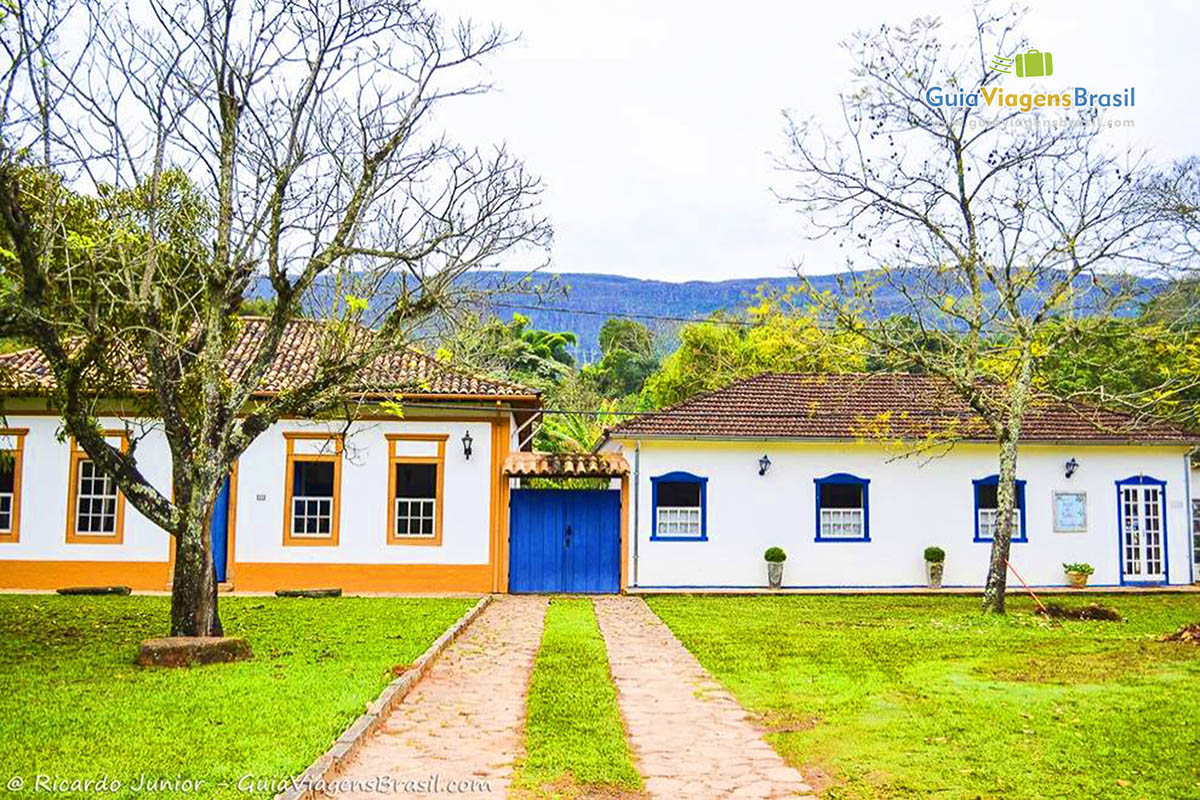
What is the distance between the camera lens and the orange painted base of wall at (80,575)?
1853 cm

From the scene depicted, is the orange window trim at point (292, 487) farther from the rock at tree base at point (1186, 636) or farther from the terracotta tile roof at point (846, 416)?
the rock at tree base at point (1186, 636)

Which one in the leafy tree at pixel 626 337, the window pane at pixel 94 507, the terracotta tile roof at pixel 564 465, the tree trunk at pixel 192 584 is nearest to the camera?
the tree trunk at pixel 192 584

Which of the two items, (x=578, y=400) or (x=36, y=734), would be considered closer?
(x=36, y=734)

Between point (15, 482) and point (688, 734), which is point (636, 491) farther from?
point (688, 734)

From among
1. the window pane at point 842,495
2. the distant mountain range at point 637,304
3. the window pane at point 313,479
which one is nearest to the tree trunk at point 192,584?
the window pane at point 313,479

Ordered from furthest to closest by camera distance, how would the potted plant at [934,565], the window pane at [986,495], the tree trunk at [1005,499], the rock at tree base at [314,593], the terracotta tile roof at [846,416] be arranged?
the window pane at [986,495] < the potted plant at [934,565] < the terracotta tile roof at [846,416] < the rock at tree base at [314,593] < the tree trunk at [1005,499]

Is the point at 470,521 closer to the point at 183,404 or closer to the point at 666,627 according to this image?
the point at 666,627

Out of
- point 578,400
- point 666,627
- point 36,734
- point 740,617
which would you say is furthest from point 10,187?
point 578,400

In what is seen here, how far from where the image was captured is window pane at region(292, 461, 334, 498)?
18922mm

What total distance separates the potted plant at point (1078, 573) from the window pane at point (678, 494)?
7.43m

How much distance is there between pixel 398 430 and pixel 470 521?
2.10m

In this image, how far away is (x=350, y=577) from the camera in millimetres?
18625

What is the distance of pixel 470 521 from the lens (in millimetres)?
18797

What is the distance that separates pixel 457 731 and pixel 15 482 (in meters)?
14.7
